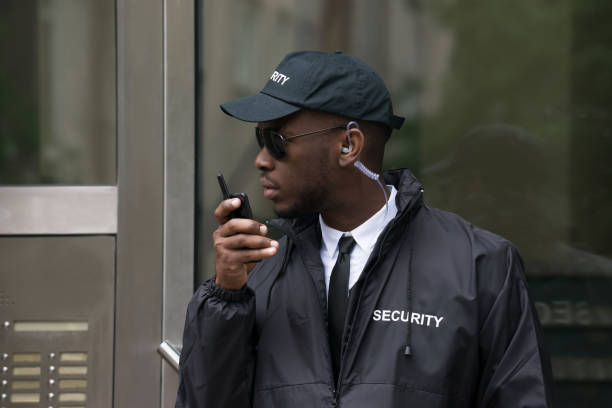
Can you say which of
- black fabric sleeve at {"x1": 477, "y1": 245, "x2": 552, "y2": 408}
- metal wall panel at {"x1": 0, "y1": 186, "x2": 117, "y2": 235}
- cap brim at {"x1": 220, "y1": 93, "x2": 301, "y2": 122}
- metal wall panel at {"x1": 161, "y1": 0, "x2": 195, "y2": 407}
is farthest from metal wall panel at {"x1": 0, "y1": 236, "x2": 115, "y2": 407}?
black fabric sleeve at {"x1": 477, "y1": 245, "x2": 552, "y2": 408}

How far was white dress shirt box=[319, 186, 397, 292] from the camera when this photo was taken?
2.05 meters

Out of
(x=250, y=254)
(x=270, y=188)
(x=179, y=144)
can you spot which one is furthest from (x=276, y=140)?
(x=179, y=144)

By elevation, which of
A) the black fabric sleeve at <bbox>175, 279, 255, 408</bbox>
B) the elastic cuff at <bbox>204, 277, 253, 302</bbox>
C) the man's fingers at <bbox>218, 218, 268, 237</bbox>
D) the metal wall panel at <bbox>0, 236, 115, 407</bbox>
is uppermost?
the man's fingers at <bbox>218, 218, 268, 237</bbox>

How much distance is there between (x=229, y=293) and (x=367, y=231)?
1.55 feet

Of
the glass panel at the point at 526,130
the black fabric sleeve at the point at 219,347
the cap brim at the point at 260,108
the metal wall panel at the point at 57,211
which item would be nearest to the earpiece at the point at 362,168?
the cap brim at the point at 260,108

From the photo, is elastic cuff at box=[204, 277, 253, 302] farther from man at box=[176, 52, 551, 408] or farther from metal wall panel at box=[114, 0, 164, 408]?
metal wall panel at box=[114, 0, 164, 408]

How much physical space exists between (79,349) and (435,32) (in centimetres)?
236

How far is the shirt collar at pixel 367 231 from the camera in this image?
2.07 meters

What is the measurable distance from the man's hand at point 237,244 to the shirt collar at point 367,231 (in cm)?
29

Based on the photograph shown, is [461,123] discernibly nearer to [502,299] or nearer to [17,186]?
[502,299]

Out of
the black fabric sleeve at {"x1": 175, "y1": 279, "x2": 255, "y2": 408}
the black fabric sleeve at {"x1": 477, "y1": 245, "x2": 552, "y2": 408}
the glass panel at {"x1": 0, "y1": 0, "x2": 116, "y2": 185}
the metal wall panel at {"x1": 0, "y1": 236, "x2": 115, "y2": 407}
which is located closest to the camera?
the black fabric sleeve at {"x1": 477, "y1": 245, "x2": 552, "y2": 408}

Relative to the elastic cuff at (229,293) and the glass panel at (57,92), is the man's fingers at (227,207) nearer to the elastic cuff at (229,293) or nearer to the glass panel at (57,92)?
the elastic cuff at (229,293)

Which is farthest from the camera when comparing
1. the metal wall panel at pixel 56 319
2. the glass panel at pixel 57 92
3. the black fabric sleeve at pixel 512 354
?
the glass panel at pixel 57 92

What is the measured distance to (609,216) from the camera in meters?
3.29
